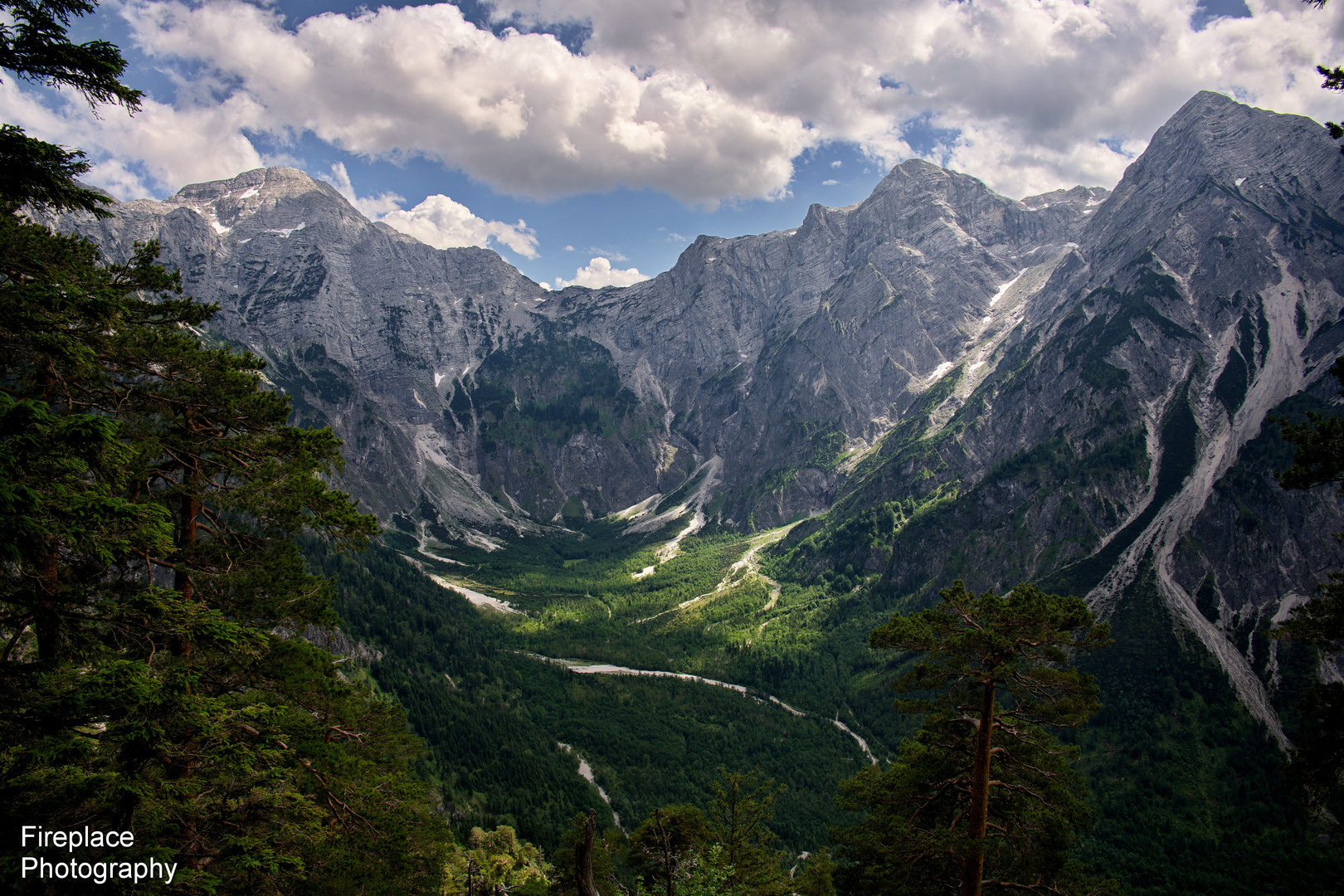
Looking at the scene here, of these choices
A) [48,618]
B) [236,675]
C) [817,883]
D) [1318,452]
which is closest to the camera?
[48,618]

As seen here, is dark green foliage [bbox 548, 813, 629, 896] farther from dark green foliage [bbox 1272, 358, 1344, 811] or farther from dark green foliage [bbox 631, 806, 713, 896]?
dark green foliage [bbox 1272, 358, 1344, 811]

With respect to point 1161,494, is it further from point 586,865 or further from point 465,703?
point 586,865

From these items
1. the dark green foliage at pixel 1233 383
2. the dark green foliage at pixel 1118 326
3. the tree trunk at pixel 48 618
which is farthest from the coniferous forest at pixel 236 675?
the dark green foliage at pixel 1118 326

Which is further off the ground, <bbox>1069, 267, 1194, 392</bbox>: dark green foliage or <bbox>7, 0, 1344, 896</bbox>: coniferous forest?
<bbox>1069, 267, 1194, 392</bbox>: dark green foliage

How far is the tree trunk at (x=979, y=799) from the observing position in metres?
15.2

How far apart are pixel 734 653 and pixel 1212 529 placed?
332 ft

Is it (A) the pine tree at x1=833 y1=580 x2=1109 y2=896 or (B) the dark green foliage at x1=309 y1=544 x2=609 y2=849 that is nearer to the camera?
(A) the pine tree at x1=833 y1=580 x2=1109 y2=896

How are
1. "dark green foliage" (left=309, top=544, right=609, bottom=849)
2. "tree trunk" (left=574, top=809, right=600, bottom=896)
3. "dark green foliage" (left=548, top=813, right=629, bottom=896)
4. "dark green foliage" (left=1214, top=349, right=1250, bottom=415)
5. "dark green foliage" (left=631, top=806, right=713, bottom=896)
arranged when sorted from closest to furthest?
"tree trunk" (left=574, top=809, right=600, bottom=896), "dark green foliage" (left=631, top=806, right=713, bottom=896), "dark green foliage" (left=548, top=813, right=629, bottom=896), "dark green foliage" (left=309, top=544, right=609, bottom=849), "dark green foliage" (left=1214, top=349, right=1250, bottom=415)

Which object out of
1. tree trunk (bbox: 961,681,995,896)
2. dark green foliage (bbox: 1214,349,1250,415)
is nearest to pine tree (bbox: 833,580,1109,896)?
tree trunk (bbox: 961,681,995,896)

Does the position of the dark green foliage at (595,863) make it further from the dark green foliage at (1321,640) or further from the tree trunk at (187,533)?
the dark green foliage at (1321,640)

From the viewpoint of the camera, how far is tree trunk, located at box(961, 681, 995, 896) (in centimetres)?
1516

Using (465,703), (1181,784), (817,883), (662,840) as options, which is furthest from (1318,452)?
(465,703)

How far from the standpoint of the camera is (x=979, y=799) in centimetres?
1550

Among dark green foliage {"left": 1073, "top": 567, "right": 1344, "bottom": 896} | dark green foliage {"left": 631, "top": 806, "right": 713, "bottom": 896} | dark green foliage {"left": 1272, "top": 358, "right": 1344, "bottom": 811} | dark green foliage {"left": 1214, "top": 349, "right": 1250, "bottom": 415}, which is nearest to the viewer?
dark green foliage {"left": 1272, "top": 358, "right": 1344, "bottom": 811}
